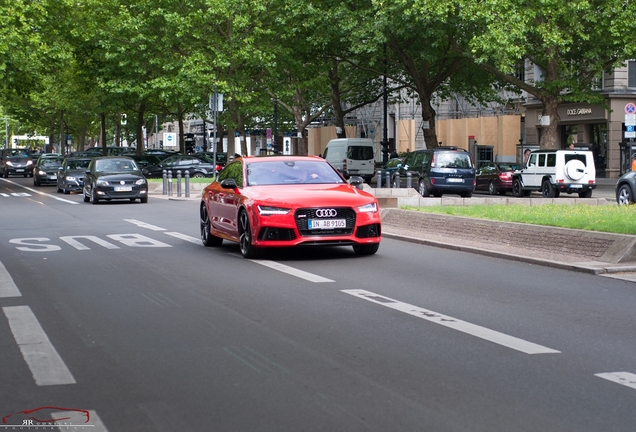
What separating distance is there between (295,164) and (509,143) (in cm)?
4909

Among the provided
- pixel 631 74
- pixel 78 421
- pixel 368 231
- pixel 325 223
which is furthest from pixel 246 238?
pixel 631 74

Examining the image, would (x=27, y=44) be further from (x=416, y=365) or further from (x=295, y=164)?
(x=416, y=365)

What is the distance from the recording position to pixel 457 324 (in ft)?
28.7

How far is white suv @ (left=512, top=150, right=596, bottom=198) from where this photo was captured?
1427 inches

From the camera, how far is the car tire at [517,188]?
39000 mm

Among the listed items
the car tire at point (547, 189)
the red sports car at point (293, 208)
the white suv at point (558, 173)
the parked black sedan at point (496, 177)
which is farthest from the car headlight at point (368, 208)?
the parked black sedan at point (496, 177)

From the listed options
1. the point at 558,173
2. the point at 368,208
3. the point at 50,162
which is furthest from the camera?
the point at 50,162

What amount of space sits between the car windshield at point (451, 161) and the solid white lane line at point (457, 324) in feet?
85.0

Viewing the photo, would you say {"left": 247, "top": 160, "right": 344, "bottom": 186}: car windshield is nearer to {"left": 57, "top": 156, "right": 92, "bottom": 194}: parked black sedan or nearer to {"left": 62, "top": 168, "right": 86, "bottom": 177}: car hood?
{"left": 57, "top": 156, "right": 92, "bottom": 194}: parked black sedan

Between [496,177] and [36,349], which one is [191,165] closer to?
[496,177]

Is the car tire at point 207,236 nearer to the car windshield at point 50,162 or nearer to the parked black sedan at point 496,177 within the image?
the parked black sedan at point 496,177

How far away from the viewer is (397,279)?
12.0 metres

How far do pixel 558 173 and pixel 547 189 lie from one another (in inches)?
34.3

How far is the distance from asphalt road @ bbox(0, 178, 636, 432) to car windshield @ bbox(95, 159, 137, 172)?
19705 mm
